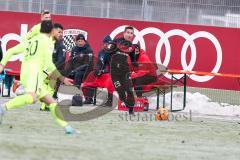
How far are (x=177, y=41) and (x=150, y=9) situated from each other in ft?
4.52

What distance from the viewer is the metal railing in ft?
78.9

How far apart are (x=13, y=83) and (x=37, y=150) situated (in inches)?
501

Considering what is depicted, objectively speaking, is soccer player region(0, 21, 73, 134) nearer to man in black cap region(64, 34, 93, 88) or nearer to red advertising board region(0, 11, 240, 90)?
man in black cap region(64, 34, 93, 88)

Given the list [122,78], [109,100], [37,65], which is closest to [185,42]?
[109,100]

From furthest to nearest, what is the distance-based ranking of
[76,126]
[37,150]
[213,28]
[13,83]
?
[213,28] → [13,83] → [76,126] → [37,150]

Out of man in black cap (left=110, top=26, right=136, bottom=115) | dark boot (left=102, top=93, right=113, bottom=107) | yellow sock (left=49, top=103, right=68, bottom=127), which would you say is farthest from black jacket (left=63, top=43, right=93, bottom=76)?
yellow sock (left=49, top=103, right=68, bottom=127)

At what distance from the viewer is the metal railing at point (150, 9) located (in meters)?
24.1

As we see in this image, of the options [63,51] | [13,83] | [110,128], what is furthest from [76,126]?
[13,83]

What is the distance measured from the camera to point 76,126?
45.7 feet

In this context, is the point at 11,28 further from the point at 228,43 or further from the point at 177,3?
the point at 228,43

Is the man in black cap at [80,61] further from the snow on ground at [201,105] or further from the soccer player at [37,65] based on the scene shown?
the soccer player at [37,65]

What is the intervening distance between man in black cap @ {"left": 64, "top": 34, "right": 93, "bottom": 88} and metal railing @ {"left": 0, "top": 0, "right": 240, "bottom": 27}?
365 centimetres

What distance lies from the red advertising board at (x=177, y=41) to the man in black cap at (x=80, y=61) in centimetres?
299

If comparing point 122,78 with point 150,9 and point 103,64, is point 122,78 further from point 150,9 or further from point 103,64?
point 150,9
